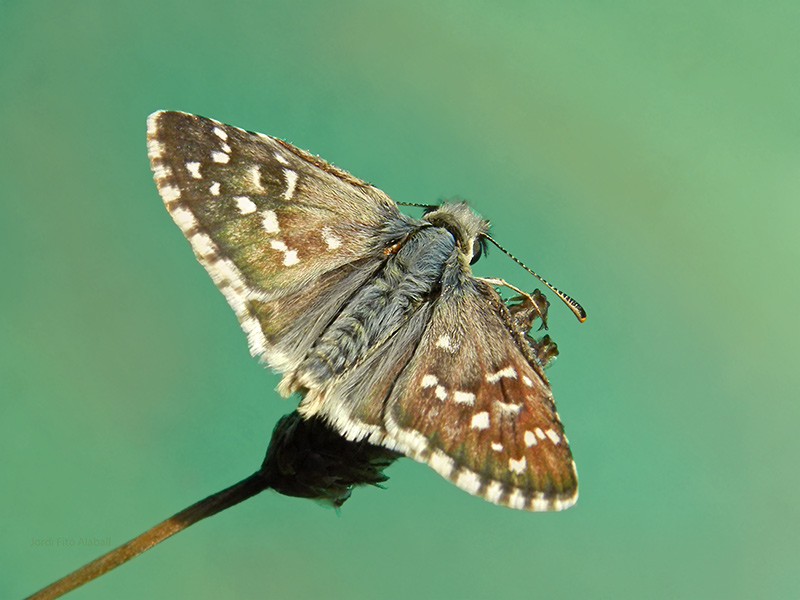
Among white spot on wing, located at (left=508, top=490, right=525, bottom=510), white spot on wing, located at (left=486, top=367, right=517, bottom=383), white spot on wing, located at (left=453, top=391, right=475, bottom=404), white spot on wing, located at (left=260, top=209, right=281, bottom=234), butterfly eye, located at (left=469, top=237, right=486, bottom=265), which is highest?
butterfly eye, located at (left=469, top=237, right=486, bottom=265)

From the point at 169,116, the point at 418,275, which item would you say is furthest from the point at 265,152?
the point at 418,275

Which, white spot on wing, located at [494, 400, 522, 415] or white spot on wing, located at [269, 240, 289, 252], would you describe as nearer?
white spot on wing, located at [494, 400, 522, 415]

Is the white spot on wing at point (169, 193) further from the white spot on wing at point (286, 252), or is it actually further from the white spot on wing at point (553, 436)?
the white spot on wing at point (553, 436)

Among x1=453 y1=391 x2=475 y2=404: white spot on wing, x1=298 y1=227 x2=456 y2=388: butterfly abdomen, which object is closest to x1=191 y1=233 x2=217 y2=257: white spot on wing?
x1=298 y1=227 x2=456 y2=388: butterfly abdomen

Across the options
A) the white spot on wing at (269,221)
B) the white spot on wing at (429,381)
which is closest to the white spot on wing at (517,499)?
the white spot on wing at (429,381)

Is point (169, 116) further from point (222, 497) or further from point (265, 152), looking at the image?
point (222, 497)

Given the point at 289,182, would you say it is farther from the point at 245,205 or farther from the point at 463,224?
the point at 463,224

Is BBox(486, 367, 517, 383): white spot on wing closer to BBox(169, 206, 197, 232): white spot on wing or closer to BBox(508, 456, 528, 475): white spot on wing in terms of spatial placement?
BBox(508, 456, 528, 475): white spot on wing

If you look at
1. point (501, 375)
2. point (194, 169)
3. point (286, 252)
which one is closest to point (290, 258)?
point (286, 252)
